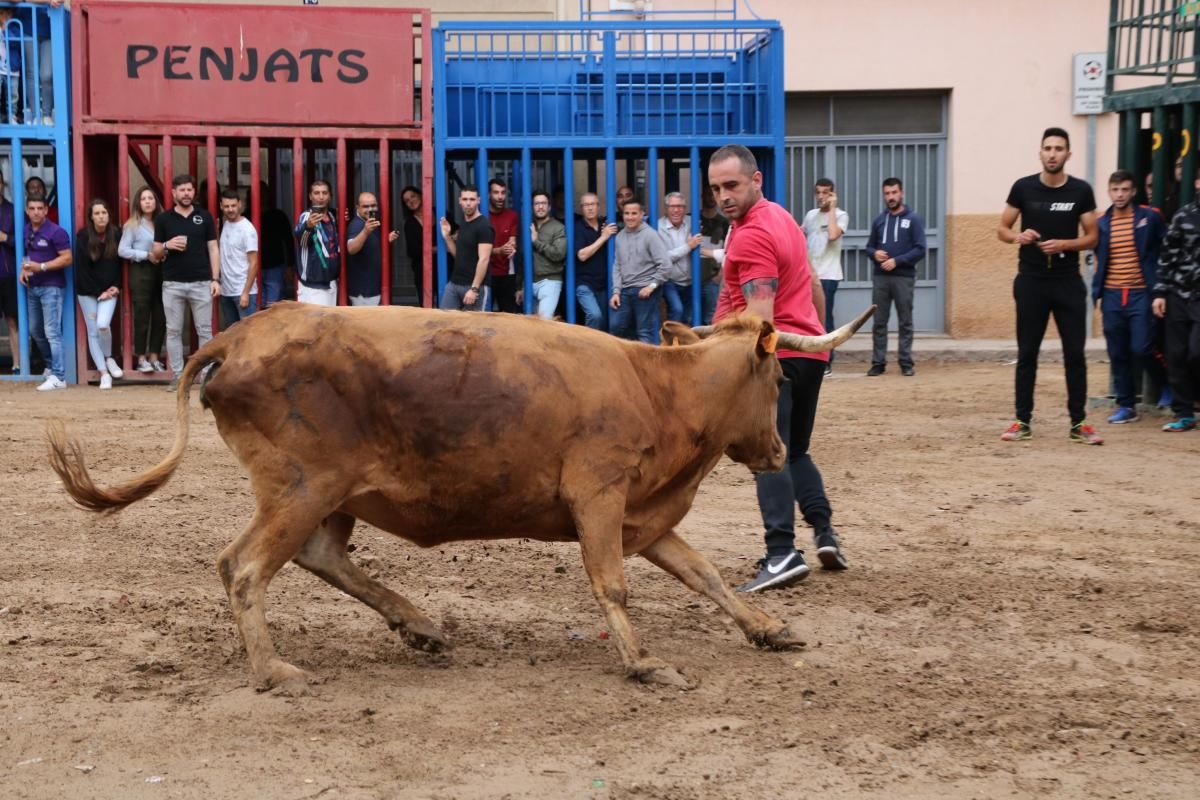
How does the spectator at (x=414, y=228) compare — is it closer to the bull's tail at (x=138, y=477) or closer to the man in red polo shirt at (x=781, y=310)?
the man in red polo shirt at (x=781, y=310)

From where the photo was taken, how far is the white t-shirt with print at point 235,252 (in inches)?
611

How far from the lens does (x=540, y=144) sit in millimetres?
16297

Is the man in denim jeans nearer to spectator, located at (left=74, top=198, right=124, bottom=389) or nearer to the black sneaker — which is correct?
spectator, located at (left=74, top=198, right=124, bottom=389)

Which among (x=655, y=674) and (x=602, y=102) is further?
(x=602, y=102)

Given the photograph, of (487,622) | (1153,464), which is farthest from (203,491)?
(1153,464)

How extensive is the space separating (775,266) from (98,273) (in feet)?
34.0

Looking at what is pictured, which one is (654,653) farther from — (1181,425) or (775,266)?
(1181,425)

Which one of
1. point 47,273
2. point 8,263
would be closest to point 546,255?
point 47,273

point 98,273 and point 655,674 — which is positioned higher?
point 98,273

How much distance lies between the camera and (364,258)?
15.8 m

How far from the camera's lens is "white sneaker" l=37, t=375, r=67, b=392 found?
50.1 feet

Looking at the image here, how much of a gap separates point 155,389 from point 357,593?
10.0 metres

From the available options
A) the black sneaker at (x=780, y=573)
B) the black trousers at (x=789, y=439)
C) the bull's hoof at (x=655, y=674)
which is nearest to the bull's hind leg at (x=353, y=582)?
the bull's hoof at (x=655, y=674)

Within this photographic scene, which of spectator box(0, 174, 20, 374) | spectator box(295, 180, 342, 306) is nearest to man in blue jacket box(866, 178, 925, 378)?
spectator box(295, 180, 342, 306)
